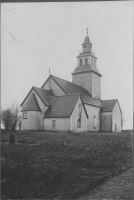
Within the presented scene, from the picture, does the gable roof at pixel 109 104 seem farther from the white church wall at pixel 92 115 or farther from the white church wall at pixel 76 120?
the white church wall at pixel 76 120

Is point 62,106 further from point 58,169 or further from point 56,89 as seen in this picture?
point 58,169

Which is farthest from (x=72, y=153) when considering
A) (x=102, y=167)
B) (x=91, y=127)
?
(x=91, y=127)

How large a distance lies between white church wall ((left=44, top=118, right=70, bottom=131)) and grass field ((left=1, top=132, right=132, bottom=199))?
10.0 meters

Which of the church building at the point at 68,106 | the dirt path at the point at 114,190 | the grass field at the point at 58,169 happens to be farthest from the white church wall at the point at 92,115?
the dirt path at the point at 114,190

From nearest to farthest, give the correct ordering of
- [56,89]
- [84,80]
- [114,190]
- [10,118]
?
[114,190], [10,118], [84,80], [56,89]

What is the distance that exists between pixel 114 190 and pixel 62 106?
1692 centimetres

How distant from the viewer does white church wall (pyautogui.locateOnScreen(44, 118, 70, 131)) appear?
22.8 metres

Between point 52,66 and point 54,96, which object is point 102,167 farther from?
point 54,96

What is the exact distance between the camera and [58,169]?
8961 millimetres

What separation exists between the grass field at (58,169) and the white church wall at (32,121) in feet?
27.0

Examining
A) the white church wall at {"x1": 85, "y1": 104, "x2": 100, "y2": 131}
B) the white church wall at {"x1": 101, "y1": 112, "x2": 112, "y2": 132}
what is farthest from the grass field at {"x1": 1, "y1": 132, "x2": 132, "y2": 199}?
the white church wall at {"x1": 85, "y1": 104, "x2": 100, "y2": 131}

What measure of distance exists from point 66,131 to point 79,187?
14884 mm

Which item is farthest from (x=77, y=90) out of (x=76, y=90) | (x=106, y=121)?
(x=106, y=121)

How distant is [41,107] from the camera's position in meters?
25.6
